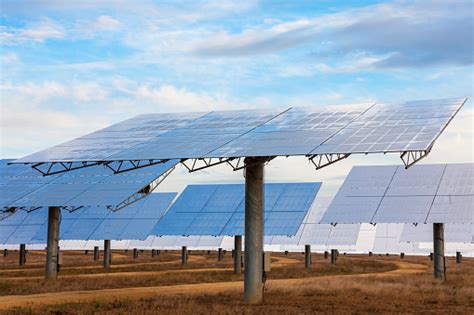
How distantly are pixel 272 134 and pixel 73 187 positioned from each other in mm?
20119

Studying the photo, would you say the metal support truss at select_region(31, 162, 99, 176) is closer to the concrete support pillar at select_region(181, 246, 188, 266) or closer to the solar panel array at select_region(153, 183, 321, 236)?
the solar panel array at select_region(153, 183, 321, 236)

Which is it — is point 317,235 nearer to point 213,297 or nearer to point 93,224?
point 93,224

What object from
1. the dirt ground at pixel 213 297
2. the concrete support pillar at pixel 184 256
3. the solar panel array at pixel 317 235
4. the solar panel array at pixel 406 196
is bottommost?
the dirt ground at pixel 213 297

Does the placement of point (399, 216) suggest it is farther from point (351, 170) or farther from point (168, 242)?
point (168, 242)

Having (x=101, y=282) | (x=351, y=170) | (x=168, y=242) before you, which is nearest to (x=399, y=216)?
(x=351, y=170)

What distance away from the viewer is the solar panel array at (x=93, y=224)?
60.6 meters

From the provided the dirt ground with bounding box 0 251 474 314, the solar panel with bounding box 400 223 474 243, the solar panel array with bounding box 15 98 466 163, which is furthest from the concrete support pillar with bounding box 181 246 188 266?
the solar panel array with bounding box 15 98 466 163

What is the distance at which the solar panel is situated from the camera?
61844 millimetres

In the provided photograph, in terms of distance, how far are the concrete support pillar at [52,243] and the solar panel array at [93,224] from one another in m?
13.9

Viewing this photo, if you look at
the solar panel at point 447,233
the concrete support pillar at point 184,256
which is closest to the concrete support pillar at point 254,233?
the solar panel at point 447,233

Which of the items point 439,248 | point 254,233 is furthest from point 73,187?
point 439,248

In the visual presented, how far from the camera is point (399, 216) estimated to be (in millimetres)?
44125

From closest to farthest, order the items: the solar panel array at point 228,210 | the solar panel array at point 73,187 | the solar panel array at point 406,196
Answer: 1. the solar panel array at point 406,196
2. the solar panel array at point 73,187
3. the solar panel array at point 228,210

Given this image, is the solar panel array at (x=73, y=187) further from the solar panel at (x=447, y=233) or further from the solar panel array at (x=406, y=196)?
the solar panel at (x=447, y=233)
